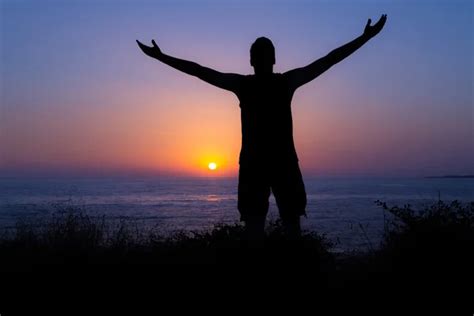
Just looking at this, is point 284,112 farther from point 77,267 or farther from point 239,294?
point 77,267

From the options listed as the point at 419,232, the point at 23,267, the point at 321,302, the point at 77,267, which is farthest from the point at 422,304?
the point at 23,267

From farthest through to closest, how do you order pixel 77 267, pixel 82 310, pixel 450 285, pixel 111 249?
pixel 111 249 → pixel 77 267 → pixel 450 285 → pixel 82 310

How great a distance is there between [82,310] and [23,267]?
173 cm

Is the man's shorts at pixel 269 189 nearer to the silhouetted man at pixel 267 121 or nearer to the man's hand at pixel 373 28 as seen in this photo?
the silhouetted man at pixel 267 121

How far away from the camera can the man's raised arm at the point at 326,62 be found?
586cm

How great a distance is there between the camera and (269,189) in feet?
20.2

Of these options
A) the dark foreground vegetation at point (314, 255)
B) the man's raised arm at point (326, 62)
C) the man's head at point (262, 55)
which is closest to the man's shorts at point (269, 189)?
the dark foreground vegetation at point (314, 255)

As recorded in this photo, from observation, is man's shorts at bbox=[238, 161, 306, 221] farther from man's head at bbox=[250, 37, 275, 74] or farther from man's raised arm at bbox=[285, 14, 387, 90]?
man's head at bbox=[250, 37, 275, 74]

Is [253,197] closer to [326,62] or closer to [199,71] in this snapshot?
[199,71]

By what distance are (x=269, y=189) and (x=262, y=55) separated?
1691mm

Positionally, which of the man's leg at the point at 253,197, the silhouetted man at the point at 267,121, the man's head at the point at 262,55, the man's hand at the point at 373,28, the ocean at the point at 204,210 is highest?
the man's hand at the point at 373,28

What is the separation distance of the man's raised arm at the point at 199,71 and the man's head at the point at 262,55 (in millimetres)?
270

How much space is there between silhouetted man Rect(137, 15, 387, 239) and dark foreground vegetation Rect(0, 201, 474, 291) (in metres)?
0.43

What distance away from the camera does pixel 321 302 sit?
5613 mm
